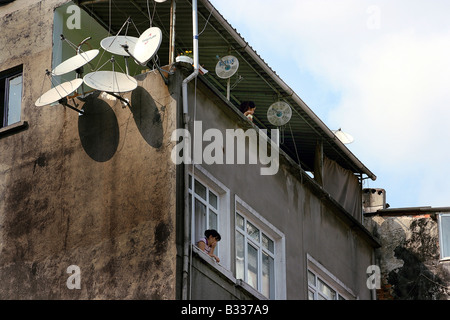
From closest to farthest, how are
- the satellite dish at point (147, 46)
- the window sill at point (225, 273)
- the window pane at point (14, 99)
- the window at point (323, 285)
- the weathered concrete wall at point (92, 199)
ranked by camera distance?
the weathered concrete wall at point (92, 199) < the window sill at point (225, 273) < the satellite dish at point (147, 46) < the window pane at point (14, 99) < the window at point (323, 285)

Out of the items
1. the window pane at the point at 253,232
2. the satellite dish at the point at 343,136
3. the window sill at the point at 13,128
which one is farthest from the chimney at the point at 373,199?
the window sill at the point at 13,128

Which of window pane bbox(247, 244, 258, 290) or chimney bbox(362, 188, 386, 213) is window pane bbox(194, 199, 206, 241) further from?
chimney bbox(362, 188, 386, 213)

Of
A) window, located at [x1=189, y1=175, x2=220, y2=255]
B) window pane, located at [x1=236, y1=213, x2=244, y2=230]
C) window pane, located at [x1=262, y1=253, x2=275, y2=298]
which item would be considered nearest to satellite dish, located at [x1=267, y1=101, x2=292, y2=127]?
window pane, located at [x1=262, y1=253, x2=275, y2=298]

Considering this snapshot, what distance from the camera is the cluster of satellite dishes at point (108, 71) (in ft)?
71.1

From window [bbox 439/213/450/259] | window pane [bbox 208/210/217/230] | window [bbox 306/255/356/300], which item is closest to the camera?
window pane [bbox 208/210/217/230]

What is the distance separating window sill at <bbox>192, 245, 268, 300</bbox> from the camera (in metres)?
21.0

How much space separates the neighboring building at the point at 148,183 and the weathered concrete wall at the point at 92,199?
1.1 inches

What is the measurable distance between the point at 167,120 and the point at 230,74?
161 inches

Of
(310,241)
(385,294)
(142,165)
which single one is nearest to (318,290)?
(310,241)

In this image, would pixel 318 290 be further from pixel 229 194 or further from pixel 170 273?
pixel 170 273

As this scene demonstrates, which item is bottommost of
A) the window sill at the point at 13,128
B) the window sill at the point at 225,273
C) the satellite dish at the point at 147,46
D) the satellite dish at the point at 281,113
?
the window sill at the point at 225,273

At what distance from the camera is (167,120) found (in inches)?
859

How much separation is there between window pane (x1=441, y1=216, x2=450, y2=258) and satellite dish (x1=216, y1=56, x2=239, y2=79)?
8881mm

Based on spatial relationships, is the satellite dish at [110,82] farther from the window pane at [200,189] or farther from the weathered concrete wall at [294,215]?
the window pane at [200,189]
